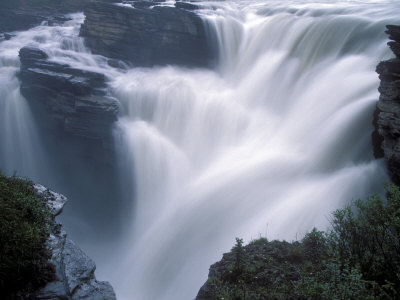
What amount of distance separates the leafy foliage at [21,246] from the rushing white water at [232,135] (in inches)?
212

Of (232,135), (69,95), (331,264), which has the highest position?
(69,95)

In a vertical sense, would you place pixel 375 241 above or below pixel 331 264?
above

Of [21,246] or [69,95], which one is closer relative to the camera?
[21,246]

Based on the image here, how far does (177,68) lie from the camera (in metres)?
21.0

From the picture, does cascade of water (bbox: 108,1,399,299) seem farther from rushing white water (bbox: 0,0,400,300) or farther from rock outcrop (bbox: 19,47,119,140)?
rock outcrop (bbox: 19,47,119,140)

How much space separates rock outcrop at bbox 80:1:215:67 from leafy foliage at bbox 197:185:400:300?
15.1 metres

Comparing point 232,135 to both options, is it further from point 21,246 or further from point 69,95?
point 21,246

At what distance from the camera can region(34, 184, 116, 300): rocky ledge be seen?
17.6 ft

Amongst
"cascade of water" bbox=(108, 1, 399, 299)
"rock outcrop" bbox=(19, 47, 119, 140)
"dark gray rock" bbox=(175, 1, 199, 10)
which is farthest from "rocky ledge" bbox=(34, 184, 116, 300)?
"dark gray rock" bbox=(175, 1, 199, 10)

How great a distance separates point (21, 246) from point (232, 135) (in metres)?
12.1

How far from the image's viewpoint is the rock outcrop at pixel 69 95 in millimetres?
17141

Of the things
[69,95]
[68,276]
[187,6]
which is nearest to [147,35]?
[187,6]

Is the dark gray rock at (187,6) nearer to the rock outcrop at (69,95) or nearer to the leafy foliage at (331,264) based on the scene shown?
the rock outcrop at (69,95)

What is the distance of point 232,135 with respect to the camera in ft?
53.3
